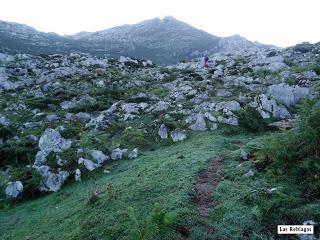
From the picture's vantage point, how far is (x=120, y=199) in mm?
13312

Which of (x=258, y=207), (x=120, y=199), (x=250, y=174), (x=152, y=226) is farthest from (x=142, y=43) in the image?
(x=152, y=226)

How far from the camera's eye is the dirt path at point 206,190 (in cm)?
1075

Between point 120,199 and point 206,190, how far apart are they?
338 centimetres

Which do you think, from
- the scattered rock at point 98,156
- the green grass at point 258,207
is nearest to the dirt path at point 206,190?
the green grass at point 258,207

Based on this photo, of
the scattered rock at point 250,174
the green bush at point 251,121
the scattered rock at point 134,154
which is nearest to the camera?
the scattered rock at point 250,174

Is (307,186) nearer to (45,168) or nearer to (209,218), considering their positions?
(209,218)

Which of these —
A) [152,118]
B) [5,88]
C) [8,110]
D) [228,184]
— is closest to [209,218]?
[228,184]

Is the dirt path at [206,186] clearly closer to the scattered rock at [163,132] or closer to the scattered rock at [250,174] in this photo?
the scattered rock at [250,174]

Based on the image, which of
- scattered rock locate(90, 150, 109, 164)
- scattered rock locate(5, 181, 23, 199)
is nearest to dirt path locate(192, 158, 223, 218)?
scattered rock locate(90, 150, 109, 164)

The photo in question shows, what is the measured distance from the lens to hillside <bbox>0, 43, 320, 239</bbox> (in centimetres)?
1089

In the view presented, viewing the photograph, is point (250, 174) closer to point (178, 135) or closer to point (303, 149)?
point (303, 149)

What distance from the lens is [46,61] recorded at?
52.5 metres

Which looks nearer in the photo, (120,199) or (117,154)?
(120,199)

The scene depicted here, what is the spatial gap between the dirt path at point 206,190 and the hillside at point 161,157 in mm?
47
